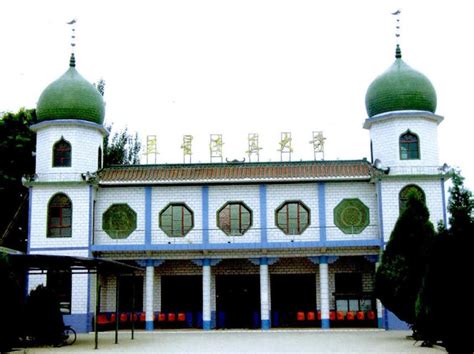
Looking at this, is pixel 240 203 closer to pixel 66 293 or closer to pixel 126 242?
pixel 126 242

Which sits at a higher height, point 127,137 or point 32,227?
point 127,137

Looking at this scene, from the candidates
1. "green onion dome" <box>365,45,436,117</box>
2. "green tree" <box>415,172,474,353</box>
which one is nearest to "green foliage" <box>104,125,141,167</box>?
"green onion dome" <box>365,45,436,117</box>

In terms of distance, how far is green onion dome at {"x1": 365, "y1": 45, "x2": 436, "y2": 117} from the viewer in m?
27.4

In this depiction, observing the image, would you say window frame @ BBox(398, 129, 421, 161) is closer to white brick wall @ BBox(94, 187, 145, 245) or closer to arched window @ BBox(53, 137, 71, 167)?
A: white brick wall @ BBox(94, 187, 145, 245)

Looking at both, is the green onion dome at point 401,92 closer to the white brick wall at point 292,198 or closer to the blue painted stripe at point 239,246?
the white brick wall at point 292,198

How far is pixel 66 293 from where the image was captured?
88.1ft

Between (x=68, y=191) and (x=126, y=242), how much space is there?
122 inches

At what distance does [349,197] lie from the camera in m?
27.5

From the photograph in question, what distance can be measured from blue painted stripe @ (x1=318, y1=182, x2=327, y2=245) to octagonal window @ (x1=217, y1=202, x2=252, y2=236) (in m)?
2.83

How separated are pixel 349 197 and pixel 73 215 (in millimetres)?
11102

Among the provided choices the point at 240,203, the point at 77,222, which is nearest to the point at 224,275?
the point at 240,203

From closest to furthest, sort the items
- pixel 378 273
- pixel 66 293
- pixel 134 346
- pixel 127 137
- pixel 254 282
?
pixel 134 346
pixel 378 273
pixel 66 293
pixel 254 282
pixel 127 137

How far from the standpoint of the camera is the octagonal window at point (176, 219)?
27.8 meters

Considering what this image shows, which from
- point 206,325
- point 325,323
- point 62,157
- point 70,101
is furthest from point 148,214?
point 325,323
